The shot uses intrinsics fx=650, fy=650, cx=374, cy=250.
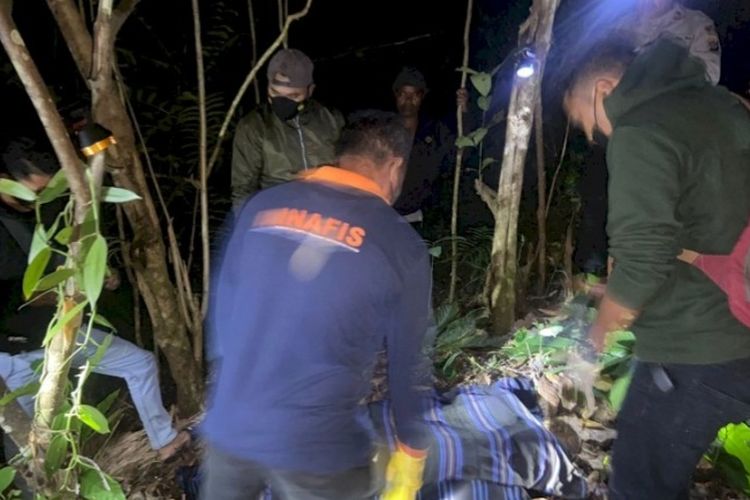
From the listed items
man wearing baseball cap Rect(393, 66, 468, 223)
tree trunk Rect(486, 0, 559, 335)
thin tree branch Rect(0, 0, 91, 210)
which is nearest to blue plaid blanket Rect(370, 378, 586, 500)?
tree trunk Rect(486, 0, 559, 335)

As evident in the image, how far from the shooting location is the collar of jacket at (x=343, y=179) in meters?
1.69

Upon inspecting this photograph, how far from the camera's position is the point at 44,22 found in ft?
13.2

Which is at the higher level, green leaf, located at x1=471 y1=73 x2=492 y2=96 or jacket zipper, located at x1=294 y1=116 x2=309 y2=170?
green leaf, located at x1=471 y1=73 x2=492 y2=96

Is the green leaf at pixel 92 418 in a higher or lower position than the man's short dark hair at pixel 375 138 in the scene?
lower

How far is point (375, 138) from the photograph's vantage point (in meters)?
1.74

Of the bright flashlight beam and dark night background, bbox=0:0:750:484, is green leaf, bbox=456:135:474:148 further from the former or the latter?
dark night background, bbox=0:0:750:484

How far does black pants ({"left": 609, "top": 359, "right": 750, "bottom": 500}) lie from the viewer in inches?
71.1

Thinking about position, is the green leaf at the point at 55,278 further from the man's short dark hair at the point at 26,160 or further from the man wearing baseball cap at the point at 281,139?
the man wearing baseball cap at the point at 281,139

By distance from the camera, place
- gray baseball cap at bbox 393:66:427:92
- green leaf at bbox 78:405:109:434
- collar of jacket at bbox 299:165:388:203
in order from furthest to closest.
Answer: gray baseball cap at bbox 393:66:427:92 < green leaf at bbox 78:405:109:434 < collar of jacket at bbox 299:165:388:203

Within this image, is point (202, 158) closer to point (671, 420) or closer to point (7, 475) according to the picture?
point (7, 475)

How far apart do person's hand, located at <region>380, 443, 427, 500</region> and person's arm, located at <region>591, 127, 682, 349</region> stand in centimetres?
70

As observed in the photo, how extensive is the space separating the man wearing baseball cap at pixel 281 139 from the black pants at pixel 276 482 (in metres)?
1.71

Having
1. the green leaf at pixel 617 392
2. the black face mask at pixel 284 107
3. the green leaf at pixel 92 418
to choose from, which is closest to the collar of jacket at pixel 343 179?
the green leaf at pixel 92 418

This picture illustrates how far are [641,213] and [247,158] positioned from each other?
2.16 meters
